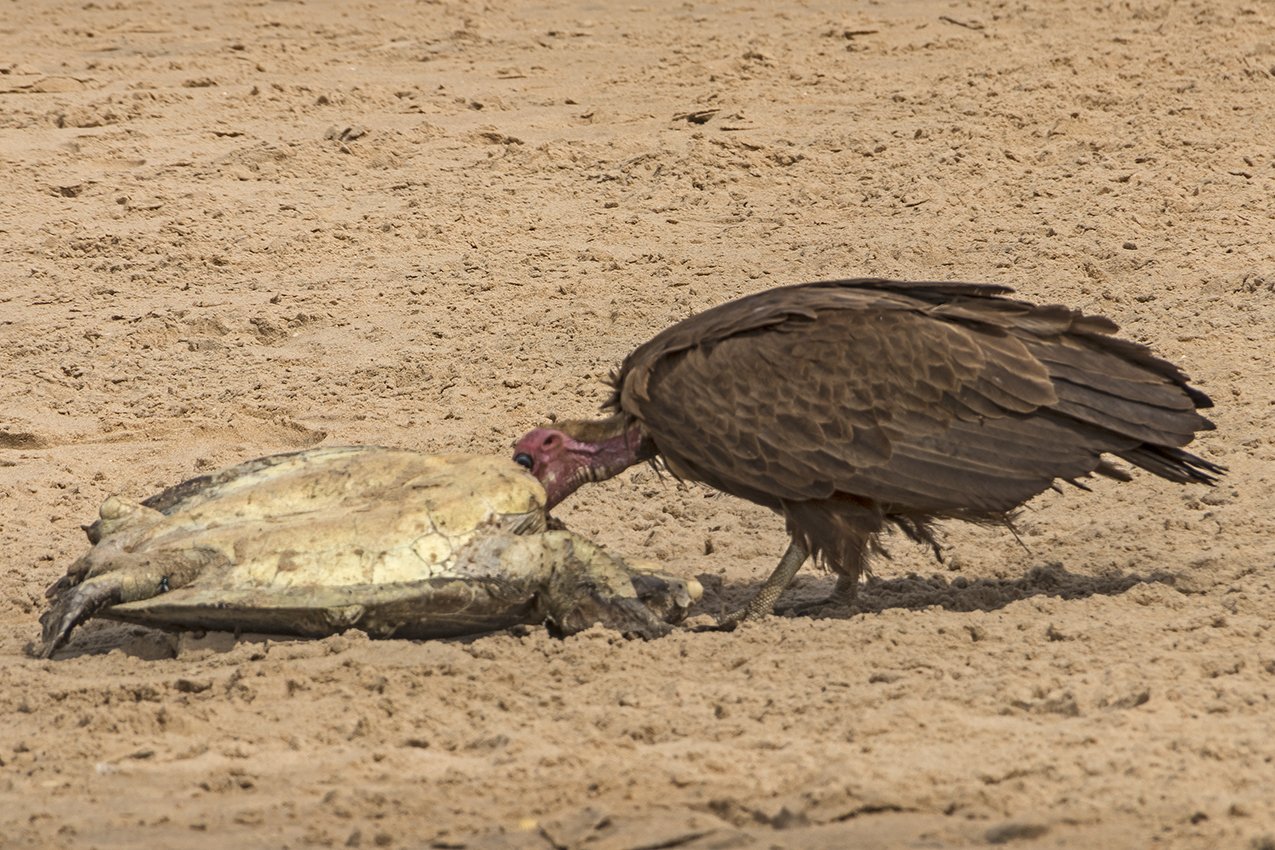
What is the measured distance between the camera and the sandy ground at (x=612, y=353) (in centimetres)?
414

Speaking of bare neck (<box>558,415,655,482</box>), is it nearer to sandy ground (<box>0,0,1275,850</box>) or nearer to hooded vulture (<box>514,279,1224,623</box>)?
hooded vulture (<box>514,279,1224,623</box>)

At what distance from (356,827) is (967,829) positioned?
1278mm

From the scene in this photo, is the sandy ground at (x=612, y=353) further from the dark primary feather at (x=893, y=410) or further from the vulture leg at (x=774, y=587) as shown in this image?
the dark primary feather at (x=893, y=410)

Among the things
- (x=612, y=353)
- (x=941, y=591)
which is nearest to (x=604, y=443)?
(x=941, y=591)

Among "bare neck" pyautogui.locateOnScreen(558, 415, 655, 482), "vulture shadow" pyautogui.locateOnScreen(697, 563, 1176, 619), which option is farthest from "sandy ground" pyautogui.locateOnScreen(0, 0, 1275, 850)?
"bare neck" pyautogui.locateOnScreen(558, 415, 655, 482)

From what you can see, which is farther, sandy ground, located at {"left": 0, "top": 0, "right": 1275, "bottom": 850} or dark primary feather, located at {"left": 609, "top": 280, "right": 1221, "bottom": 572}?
dark primary feather, located at {"left": 609, "top": 280, "right": 1221, "bottom": 572}

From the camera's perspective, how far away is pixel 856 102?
10039mm

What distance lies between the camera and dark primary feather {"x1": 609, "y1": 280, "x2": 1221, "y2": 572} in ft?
17.6

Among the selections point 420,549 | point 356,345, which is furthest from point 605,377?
point 420,549

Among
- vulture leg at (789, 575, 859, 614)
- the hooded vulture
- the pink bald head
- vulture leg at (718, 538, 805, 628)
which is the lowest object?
vulture leg at (789, 575, 859, 614)

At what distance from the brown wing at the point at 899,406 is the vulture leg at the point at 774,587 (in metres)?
0.20

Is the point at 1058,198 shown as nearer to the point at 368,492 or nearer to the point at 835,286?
the point at 835,286

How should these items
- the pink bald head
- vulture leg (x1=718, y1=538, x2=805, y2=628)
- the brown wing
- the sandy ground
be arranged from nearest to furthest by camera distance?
the sandy ground, the brown wing, vulture leg (x1=718, y1=538, x2=805, y2=628), the pink bald head

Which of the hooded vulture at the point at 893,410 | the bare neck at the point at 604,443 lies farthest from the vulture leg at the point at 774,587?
the bare neck at the point at 604,443
